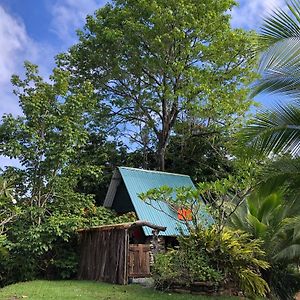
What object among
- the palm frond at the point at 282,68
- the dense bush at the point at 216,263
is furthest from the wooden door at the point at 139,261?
the palm frond at the point at 282,68

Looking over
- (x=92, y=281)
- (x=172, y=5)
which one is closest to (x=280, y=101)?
(x=92, y=281)

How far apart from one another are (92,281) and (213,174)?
10.4 m

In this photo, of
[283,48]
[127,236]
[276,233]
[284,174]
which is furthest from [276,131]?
[127,236]

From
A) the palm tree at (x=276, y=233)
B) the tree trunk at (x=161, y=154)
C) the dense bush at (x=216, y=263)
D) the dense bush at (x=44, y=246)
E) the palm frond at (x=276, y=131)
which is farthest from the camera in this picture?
the tree trunk at (x=161, y=154)

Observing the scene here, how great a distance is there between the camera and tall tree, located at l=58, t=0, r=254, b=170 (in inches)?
772

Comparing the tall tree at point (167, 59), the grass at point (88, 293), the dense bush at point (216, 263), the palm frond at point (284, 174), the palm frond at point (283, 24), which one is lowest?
the grass at point (88, 293)

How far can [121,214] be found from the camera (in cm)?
1825

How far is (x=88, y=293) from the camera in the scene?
424 inches

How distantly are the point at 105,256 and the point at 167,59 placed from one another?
10397mm

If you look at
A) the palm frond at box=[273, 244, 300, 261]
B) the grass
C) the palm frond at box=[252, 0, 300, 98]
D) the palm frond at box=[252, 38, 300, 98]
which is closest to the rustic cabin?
the grass

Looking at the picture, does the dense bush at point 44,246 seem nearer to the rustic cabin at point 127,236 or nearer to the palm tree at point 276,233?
the rustic cabin at point 127,236

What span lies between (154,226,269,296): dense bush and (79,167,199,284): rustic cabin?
1506 millimetres

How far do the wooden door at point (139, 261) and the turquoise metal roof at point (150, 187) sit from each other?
1.63m

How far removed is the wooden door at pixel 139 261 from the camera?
13.6 meters
